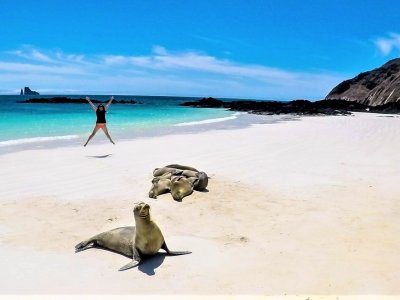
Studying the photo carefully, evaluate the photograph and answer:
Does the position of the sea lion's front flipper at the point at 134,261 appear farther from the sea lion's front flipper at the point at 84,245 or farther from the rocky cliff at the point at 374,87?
the rocky cliff at the point at 374,87

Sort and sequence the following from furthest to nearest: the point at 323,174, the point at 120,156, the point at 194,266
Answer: the point at 120,156
the point at 323,174
the point at 194,266

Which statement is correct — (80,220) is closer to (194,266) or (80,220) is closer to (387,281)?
(194,266)

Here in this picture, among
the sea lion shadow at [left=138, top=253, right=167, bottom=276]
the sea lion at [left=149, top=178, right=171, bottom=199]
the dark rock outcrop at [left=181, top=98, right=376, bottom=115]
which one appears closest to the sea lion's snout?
the sea lion shadow at [left=138, top=253, right=167, bottom=276]

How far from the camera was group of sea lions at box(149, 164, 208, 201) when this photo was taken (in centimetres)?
821

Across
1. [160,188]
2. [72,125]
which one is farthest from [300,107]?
[160,188]

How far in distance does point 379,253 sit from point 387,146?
11.8 m

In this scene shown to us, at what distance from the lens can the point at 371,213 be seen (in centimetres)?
725

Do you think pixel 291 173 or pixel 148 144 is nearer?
pixel 291 173

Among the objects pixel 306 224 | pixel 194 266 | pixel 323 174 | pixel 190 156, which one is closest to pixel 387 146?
pixel 323 174

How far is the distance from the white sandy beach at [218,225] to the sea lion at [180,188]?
6.1 inches

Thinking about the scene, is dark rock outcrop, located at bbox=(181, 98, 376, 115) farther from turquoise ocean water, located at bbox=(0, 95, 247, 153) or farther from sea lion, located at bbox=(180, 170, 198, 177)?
sea lion, located at bbox=(180, 170, 198, 177)

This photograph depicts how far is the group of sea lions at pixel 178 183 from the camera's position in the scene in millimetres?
8209

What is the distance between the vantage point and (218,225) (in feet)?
21.8

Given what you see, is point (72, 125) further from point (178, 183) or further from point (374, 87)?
point (374, 87)
